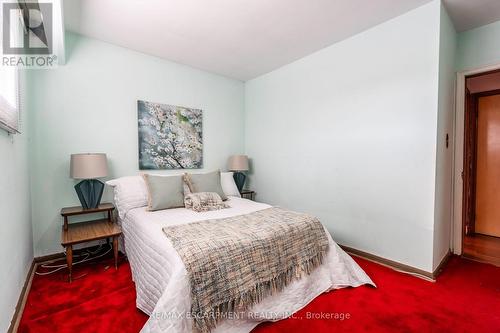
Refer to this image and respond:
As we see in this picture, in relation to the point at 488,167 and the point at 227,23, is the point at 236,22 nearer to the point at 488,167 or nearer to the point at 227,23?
the point at 227,23

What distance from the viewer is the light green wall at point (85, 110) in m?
2.47

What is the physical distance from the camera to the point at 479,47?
2.49 meters

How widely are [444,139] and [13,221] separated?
12.4ft

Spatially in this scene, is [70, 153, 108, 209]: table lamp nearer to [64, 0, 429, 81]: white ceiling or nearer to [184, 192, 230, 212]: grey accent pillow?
[184, 192, 230, 212]: grey accent pillow

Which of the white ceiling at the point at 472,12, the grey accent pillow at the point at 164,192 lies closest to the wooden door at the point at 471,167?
the white ceiling at the point at 472,12

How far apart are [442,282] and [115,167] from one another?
12.3ft

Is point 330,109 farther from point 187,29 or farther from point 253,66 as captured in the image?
point 187,29

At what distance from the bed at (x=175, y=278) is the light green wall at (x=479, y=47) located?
256 cm

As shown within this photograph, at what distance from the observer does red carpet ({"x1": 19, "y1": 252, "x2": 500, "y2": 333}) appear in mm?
1573

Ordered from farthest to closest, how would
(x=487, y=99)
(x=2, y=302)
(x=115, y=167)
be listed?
(x=487, y=99), (x=115, y=167), (x=2, y=302)

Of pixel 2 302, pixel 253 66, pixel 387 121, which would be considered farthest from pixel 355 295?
pixel 253 66

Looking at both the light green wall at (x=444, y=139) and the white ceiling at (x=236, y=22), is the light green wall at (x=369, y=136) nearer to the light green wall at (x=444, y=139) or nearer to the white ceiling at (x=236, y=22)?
the light green wall at (x=444, y=139)

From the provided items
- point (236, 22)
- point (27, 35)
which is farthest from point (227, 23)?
point (27, 35)

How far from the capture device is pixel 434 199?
215cm
